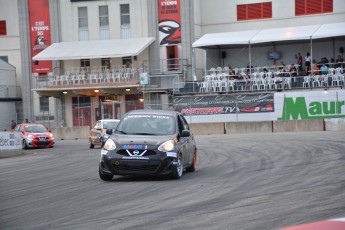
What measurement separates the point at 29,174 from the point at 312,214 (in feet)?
36.9

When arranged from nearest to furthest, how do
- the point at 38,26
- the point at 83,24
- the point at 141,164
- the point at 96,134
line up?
the point at 141,164 → the point at 96,134 → the point at 83,24 → the point at 38,26

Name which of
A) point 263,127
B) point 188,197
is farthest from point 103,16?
point 188,197

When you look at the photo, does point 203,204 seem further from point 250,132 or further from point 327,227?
point 250,132

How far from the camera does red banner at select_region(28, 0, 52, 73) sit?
5744 centimetres

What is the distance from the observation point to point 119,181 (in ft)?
50.2

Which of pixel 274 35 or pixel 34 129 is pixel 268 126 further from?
pixel 34 129

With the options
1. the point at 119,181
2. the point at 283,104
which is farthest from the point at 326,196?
the point at 283,104

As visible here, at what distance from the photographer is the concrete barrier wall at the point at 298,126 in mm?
38219

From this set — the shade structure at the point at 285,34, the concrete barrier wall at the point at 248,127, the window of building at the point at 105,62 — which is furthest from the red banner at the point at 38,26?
the concrete barrier wall at the point at 248,127

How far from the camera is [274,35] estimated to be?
4722 centimetres

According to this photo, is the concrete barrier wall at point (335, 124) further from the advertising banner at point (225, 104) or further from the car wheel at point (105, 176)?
the car wheel at point (105, 176)

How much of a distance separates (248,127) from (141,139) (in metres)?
25.6

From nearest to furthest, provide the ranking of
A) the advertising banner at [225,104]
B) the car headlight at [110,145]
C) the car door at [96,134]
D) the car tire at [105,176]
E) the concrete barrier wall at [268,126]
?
1. the car headlight at [110,145]
2. the car tire at [105,176]
3. the car door at [96,134]
4. the concrete barrier wall at [268,126]
5. the advertising banner at [225,104]

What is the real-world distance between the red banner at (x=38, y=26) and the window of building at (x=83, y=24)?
2.81m
